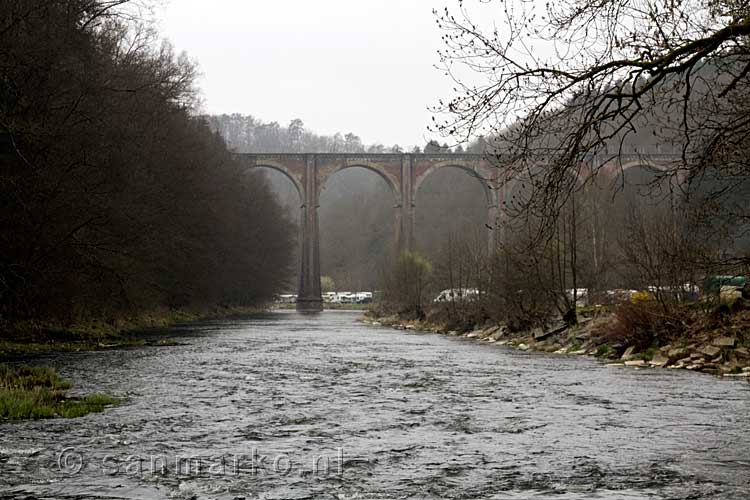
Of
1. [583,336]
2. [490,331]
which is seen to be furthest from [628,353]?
[490,331]

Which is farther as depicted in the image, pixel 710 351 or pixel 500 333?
pixel 500 333

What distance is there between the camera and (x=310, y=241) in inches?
3091

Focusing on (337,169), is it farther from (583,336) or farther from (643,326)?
(643,326)

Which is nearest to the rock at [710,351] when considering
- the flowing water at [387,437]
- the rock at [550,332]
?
the flowing water at [387,437]

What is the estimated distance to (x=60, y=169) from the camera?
21.4 metres

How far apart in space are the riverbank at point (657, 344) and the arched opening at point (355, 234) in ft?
269

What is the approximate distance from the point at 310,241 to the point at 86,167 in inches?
2197

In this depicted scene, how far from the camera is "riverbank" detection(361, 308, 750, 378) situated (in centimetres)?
1603

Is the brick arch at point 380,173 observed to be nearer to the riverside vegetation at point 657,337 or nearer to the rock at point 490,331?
the rock at point 490,331

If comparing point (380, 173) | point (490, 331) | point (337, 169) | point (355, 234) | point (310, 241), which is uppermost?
point (337, 169)

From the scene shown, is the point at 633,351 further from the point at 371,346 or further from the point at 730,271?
the point at 371,346

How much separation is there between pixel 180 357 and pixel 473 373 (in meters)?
6.39

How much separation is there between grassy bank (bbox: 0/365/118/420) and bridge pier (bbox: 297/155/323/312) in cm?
6583

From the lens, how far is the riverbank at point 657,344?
52.6ft
